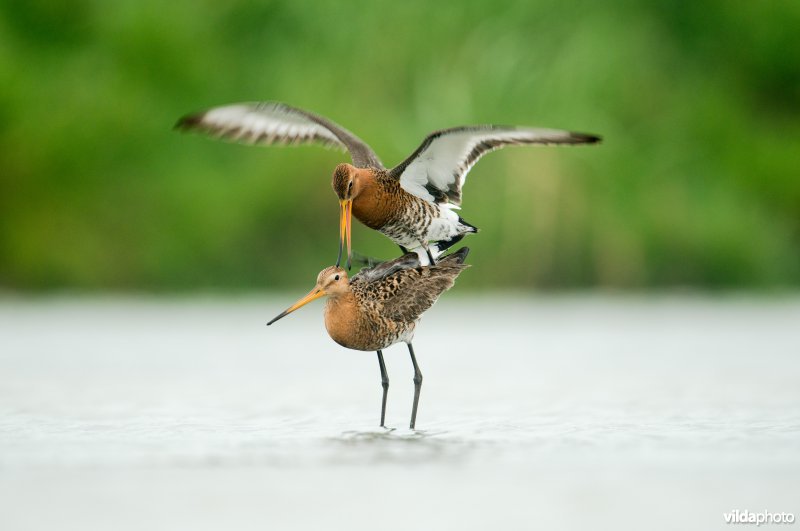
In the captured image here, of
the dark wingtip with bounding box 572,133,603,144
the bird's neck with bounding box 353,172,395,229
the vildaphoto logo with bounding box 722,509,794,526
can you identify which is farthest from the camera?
the bird's neck with bounding box 353,172,395,229

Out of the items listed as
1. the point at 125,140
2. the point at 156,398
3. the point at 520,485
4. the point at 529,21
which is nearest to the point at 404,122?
the point at 529,21

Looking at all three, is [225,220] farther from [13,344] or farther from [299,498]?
[299,498]

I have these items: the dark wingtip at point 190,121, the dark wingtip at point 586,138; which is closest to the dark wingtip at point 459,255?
the dark wingtip at point 586,138

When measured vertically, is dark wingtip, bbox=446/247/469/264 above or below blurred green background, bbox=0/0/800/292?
below

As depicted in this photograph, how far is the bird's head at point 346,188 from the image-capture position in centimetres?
828

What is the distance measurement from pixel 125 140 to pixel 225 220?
187cm

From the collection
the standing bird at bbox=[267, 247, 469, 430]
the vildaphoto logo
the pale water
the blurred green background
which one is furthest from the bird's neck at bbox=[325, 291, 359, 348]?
the blurred green background

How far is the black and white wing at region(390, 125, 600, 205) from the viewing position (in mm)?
8266

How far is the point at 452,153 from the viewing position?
8.70 meters

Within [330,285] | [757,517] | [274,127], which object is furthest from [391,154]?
[757,517]

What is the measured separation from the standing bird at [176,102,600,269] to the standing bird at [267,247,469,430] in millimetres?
215

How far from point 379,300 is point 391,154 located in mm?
7907

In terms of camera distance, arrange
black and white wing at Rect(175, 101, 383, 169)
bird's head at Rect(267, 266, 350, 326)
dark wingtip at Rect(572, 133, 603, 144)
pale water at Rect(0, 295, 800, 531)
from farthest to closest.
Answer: black and white wing at Rect(175, 101, 383, 169) → bird's head at Rect(267, 266, 350, 326) → dark wingtip at Rect(572, 133, 603, 144) → pale water at Rect(0, 295, 800, 531)

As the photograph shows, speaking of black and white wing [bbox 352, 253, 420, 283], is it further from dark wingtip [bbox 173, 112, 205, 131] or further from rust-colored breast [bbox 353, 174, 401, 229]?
dark wingtip [bbox 173, 112, 205, 131]
